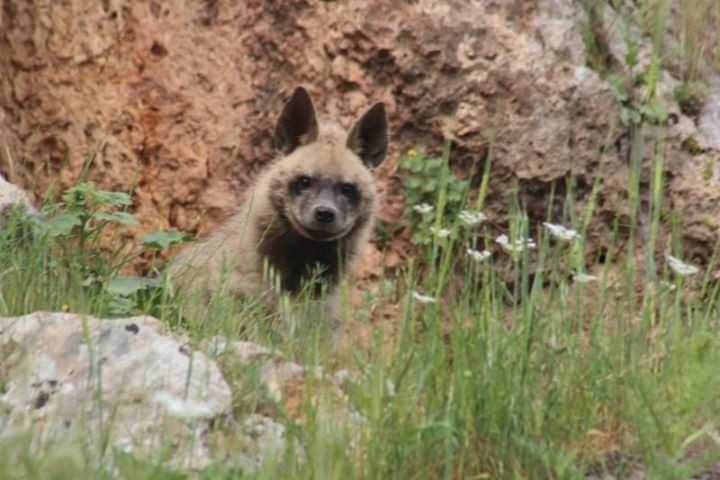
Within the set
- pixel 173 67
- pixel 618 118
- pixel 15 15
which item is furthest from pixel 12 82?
pixel 618 118

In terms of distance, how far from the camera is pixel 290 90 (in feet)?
25.6

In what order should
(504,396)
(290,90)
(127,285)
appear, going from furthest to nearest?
(290,90), (127,285), (504,396)

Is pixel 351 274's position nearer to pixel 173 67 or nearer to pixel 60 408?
pixel 173 67

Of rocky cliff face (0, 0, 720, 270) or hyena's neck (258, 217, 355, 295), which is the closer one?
hyena's neck (258, 217, 355, 295)

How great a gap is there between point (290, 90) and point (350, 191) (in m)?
0.80

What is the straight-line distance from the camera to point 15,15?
779 centimetres

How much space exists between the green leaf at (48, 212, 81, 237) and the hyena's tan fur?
113 centimetres

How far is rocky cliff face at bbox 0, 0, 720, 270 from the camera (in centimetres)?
755

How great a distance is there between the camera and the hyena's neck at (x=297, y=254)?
7.00 m

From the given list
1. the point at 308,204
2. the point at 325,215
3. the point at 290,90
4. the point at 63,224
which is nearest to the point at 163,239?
the point at 63,224

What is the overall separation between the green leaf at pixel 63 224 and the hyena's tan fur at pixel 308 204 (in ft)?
3.71

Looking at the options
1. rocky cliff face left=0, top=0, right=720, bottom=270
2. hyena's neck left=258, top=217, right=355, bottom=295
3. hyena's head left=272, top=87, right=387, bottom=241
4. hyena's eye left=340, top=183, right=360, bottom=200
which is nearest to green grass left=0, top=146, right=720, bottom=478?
hyena's neck left=258, top=217, right=355, bottom=295

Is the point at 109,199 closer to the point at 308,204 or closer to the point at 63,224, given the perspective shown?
the point at 63,224

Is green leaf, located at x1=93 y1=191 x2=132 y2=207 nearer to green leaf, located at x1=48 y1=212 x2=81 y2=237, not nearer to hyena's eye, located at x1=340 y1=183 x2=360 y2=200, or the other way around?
green leaf, located at x1=48 y1=212 x2=81 y2=237
